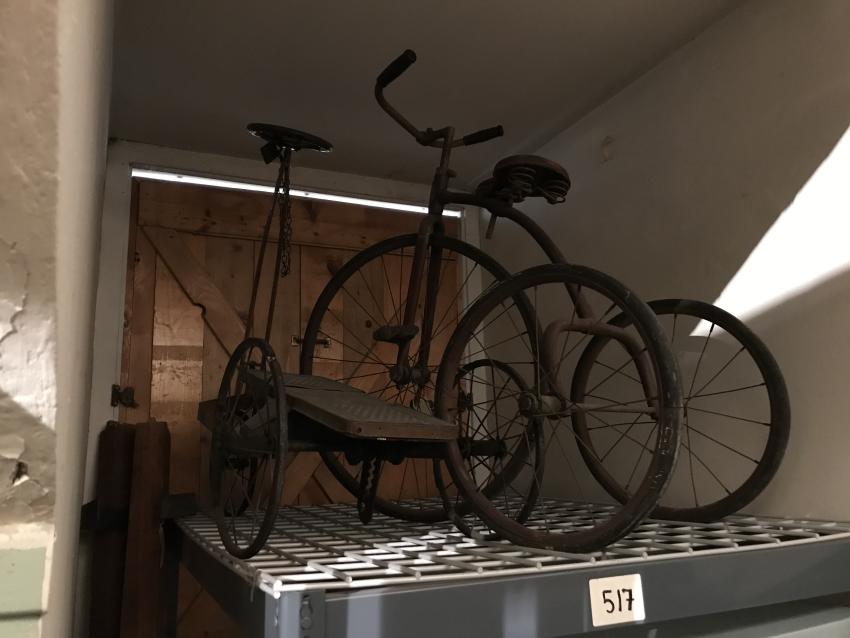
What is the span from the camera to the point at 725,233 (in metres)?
1.85

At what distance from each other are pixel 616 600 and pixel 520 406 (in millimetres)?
414

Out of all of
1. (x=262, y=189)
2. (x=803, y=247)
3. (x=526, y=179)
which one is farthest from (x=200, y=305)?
(x=803, y=247)

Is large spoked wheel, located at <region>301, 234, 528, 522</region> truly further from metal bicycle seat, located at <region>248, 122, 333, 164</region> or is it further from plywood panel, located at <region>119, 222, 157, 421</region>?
metal bicycle seat, located at <region>248, 122, 333, 164</region>

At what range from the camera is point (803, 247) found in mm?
1629

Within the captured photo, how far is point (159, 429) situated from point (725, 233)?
180 cm

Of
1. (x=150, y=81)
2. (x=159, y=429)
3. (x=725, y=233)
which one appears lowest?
(x=159, y=429)

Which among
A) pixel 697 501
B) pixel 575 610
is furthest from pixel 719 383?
pixel 575 610

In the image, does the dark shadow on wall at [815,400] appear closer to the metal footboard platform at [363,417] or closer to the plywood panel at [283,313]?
the metal footboard platform at [363,417]

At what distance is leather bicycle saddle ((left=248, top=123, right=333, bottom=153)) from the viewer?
1.72 metres

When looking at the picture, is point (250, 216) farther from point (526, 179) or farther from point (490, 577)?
point (490, 577)

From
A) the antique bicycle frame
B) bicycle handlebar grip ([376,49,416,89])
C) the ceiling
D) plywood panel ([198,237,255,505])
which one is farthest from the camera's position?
plywood panel ([198,237,255,505])

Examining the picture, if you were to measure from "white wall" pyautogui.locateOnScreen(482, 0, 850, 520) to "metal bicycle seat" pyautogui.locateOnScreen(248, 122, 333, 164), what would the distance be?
1018 mm

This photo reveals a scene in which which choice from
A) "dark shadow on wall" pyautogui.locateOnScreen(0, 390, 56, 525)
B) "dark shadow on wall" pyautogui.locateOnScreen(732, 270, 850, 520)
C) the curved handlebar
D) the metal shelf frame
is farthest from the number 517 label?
the curved handlebar

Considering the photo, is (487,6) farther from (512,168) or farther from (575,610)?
(575,610)
